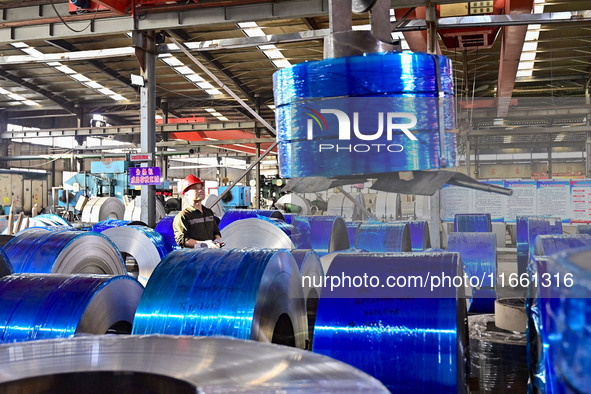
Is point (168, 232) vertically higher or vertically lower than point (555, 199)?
lower

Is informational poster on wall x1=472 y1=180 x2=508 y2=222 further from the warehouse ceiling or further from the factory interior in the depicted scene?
the warehouse ceiling

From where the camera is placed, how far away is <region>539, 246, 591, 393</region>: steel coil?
806 millimetres

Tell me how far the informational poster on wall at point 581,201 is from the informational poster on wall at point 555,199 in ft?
0.32

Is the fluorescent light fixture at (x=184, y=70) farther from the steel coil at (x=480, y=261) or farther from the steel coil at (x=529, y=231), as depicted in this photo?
the steel coil at (x=480, y=261)

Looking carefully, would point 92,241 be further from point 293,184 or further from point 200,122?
point 200,122

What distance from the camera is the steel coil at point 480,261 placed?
556 centimetres

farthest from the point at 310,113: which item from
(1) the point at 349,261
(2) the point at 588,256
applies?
(2) the point at 588,256

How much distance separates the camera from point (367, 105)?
1.78 meters

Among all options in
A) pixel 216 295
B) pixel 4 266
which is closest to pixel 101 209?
pixel 4 266

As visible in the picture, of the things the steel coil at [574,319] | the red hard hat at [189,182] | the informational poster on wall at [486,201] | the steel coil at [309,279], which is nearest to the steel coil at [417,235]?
the red hard hat at [189,182]

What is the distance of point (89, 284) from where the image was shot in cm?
245

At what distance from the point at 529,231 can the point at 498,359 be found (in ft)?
14.0

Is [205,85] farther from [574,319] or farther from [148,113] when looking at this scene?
[574,319]

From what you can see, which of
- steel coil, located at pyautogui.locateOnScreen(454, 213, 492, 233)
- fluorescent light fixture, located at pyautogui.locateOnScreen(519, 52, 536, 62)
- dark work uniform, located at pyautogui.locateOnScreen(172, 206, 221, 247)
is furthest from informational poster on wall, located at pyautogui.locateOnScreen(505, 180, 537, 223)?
dark work uniform, located at pyautogui.locateOnScreen(172, 206, 221, 247)
